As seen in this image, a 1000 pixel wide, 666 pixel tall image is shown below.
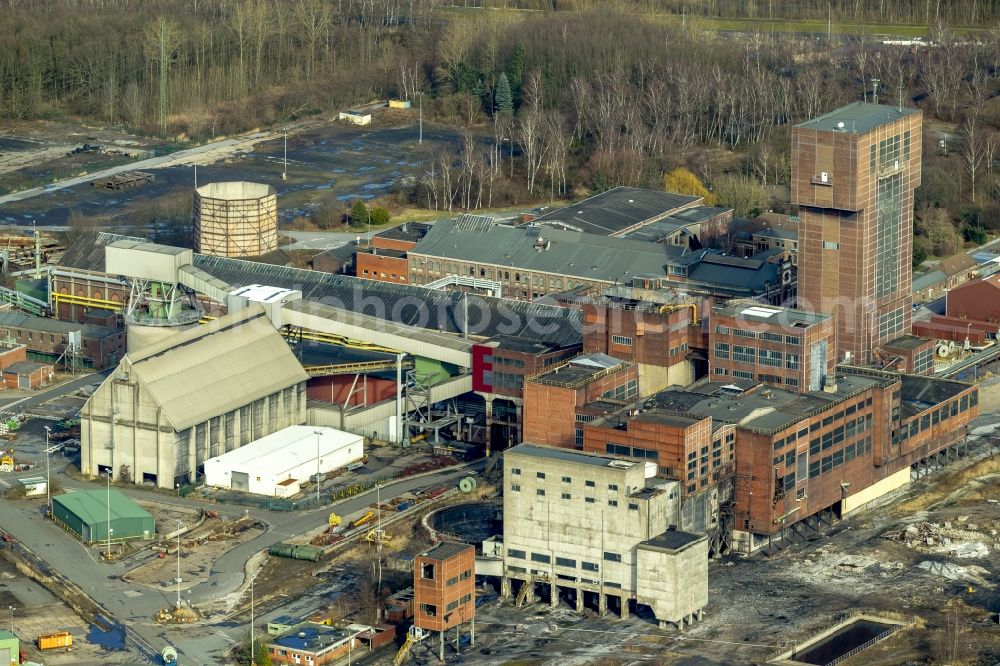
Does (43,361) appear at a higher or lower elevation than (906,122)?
lower

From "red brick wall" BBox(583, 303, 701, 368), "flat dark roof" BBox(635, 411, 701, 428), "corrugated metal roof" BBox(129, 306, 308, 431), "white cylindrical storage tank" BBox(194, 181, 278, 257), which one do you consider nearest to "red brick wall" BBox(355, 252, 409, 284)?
"white cylindrical storage tank" BBox(194, 181, 278, 257)

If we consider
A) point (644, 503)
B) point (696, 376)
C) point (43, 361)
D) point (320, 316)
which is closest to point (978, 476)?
point (696, 376)

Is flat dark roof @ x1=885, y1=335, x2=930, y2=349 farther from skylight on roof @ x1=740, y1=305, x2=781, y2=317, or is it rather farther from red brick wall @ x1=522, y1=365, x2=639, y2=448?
red brick wall @ x1=522, y1=365, x2=639, y2=448

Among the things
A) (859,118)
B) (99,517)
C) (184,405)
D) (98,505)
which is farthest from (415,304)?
(99,517)

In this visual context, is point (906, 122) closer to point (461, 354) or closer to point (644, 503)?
point (461, 354)

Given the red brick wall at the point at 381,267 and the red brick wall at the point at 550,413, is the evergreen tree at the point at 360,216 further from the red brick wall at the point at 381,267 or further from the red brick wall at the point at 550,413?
the red brick wall at the point at 550,413

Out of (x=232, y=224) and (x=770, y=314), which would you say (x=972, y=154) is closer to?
(x=232, y=224)
